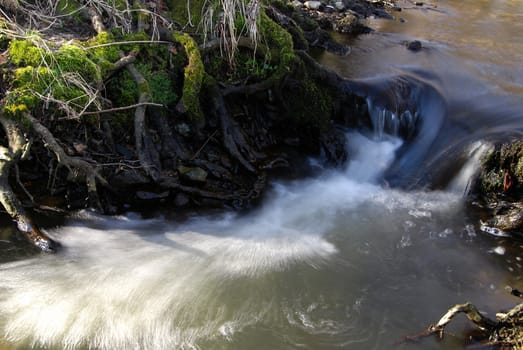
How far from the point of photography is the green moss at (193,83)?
5281 mm

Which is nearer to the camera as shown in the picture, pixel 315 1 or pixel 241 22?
pixel 241 22

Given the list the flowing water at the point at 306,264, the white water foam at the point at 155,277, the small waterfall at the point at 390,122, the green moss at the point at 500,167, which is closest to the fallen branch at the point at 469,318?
the flowing water at the point at 306,264

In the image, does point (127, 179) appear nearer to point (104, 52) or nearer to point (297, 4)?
point (104, 52)

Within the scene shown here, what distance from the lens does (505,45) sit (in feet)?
38.0

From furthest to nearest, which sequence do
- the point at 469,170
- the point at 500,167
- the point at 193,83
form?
the point at 469,170, the point at 500,167, the point at 193,83

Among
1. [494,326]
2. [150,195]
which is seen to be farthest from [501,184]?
[150,195]

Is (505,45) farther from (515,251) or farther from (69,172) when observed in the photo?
(69,172)

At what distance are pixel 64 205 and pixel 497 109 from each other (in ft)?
25.0

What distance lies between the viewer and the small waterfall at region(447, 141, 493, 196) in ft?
19.7

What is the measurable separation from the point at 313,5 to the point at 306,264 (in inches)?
476

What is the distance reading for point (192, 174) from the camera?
5102 mm

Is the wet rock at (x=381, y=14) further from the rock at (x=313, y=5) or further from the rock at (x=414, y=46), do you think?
the rock at (x=414, y=46)

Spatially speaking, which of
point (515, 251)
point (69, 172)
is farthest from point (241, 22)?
point (515, 251)

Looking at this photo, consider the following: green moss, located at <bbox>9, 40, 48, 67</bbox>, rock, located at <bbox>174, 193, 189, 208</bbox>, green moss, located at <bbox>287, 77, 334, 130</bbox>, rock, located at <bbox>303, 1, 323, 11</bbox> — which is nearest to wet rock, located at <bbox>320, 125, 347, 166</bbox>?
green moss, located at <bbox>287, 77, 334, 130</bbox>
